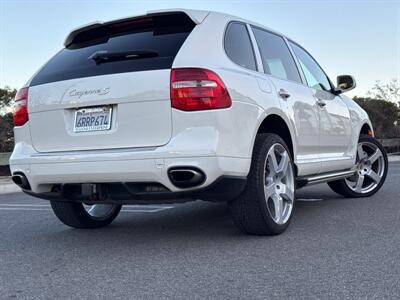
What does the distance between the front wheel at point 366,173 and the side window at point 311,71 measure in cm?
113

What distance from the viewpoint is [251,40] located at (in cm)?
440

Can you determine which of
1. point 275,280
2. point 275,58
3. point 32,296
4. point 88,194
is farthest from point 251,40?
point 32,296

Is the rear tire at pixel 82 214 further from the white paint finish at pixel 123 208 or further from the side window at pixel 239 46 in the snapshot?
the side window at pixel 239 46

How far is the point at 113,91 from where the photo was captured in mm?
3645

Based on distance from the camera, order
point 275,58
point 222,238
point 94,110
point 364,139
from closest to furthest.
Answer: point 94,110, point 222,238, point 275,58, point 364,139

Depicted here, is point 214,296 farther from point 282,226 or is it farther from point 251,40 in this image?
point 251,40

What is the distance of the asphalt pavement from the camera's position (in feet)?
9.14

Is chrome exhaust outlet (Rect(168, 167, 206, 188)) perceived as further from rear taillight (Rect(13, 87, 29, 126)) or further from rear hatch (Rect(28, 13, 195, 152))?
rear taillight (Rect(13, 87, 29, 126))

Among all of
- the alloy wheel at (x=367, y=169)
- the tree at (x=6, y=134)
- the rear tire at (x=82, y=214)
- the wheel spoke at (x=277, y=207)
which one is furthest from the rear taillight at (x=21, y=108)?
the tree at (x=6, y=134)

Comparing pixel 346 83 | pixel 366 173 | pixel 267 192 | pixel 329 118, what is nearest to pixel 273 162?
pixel 267 192

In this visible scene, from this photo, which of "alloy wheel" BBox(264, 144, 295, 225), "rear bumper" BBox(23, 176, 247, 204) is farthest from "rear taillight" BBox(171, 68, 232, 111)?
"alloy wheel" BBox(264, 144, 295, 225)

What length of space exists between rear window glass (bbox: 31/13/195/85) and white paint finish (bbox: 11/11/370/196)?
8 centimetres

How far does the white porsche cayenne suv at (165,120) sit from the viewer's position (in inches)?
137

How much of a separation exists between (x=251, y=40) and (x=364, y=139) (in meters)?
2.89
